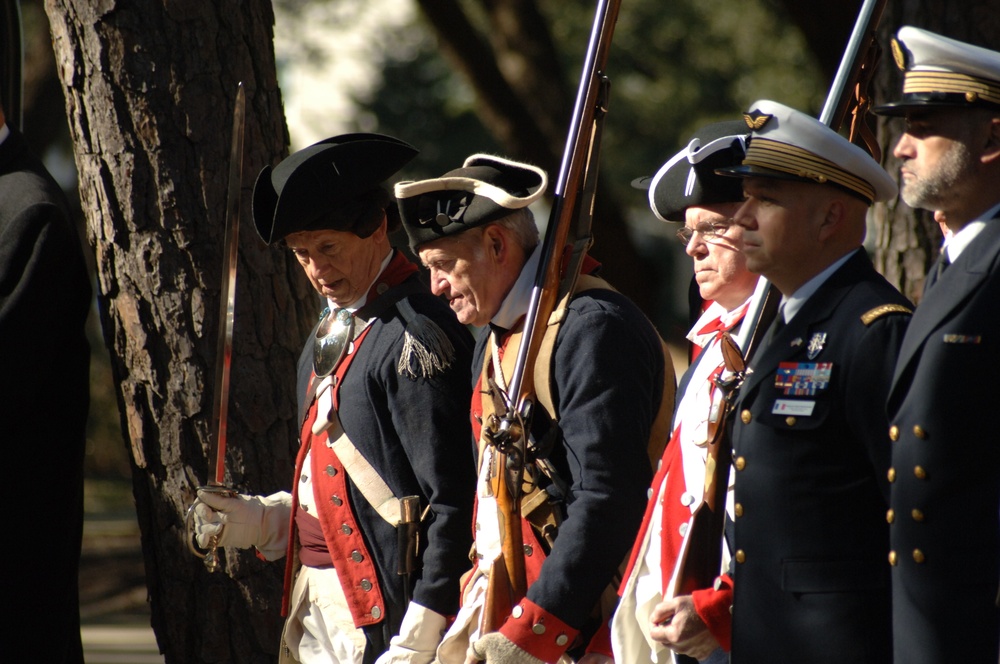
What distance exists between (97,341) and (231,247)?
533 inches

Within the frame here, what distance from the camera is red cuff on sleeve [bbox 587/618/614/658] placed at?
297cm

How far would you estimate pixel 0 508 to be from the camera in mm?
3889

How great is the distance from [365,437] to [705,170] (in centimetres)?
113

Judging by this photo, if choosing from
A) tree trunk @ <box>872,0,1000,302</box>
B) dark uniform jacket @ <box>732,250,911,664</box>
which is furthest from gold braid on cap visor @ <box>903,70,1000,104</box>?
tree trunk @ <box>872,0,1000,302</box>

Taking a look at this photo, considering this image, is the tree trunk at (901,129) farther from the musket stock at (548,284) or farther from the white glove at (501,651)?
the white glove at (501,651)

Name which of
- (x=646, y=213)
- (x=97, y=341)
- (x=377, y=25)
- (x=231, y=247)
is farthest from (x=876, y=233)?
(x=97, y=341)

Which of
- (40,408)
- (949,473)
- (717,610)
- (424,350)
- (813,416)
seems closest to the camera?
(949,473)

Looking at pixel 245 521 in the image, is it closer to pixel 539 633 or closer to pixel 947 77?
pixel 539 633

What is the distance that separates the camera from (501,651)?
2836mm

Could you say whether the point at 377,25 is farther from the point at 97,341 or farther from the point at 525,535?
the point at 525,535

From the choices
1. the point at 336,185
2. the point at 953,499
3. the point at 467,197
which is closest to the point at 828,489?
A: the point at 953,499

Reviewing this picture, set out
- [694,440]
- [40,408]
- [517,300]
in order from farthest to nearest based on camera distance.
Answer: [40,408] → [517,300] → [694,440]

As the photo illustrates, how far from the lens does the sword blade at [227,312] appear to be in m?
3.75

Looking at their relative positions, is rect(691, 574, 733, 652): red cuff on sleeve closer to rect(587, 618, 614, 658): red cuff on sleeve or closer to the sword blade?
rect(587, 618, 614, 658): red cuff on sleeve
